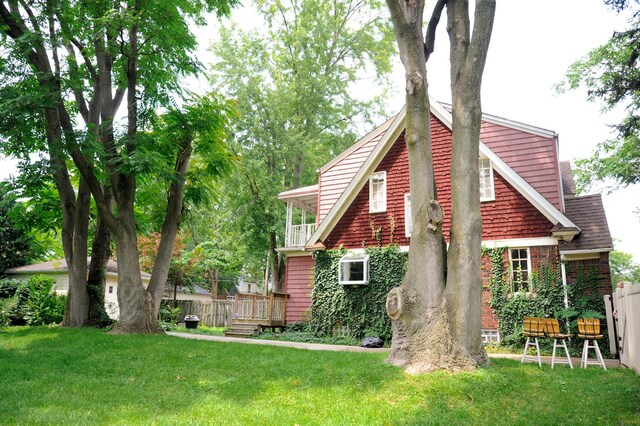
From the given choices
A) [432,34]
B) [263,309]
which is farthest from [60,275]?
[432,34]

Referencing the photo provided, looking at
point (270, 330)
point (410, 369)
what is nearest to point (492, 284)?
point (410, 369)

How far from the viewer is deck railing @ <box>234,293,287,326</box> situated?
17859mm

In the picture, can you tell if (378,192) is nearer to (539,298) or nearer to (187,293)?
(539,298)

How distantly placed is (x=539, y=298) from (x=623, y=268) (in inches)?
2733

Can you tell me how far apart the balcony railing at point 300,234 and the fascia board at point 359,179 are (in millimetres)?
3229

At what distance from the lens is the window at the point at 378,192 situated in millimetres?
16016

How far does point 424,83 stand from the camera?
8594 millimetres

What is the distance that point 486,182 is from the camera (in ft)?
47.7

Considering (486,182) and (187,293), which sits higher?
(486,182)

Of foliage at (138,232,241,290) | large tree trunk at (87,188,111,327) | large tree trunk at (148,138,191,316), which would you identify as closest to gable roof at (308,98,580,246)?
large tree trunk at (148,138,191,316)

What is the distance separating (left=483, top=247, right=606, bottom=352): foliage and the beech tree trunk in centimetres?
591

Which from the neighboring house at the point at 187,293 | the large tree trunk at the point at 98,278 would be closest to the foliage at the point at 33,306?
the large tree trunk at the point at 98,278

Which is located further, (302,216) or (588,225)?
(302,216)

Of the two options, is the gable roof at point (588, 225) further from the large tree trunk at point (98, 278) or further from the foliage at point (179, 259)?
the foliage at point (179, 259)
